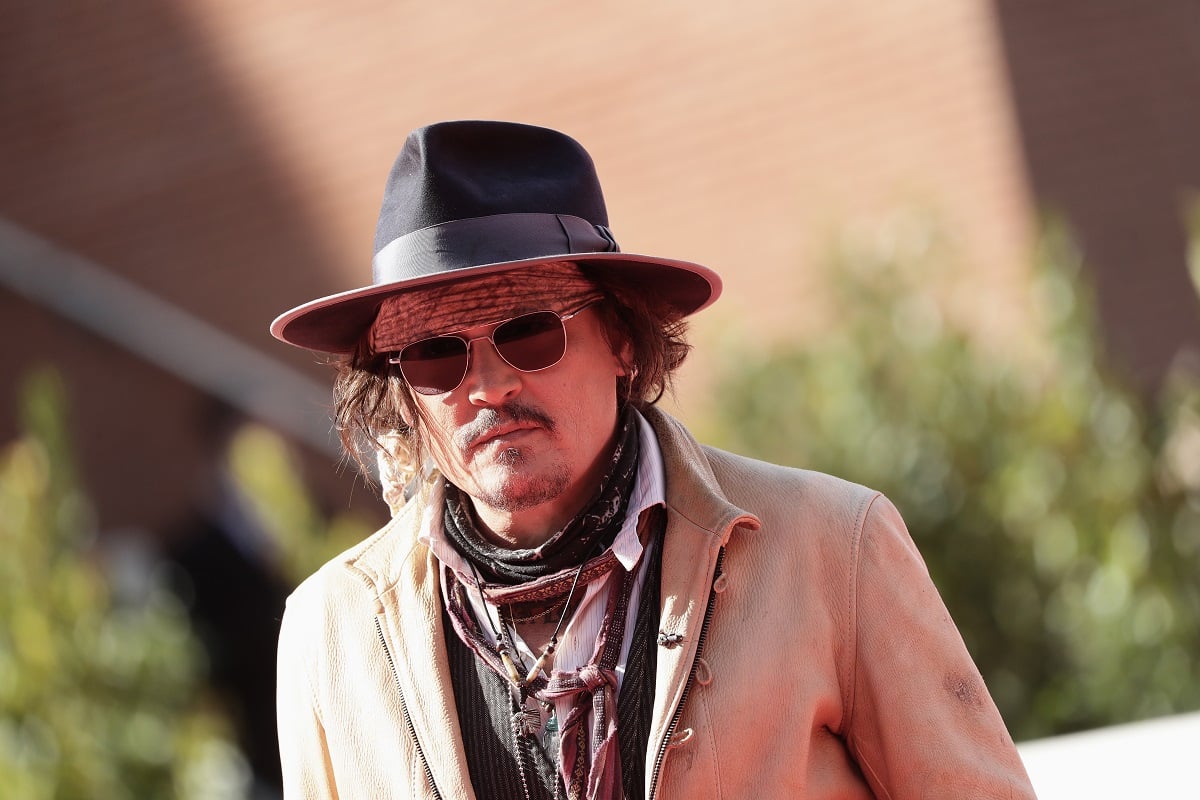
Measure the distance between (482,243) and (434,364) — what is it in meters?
0.21

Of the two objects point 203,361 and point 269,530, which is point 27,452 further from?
point 203,361

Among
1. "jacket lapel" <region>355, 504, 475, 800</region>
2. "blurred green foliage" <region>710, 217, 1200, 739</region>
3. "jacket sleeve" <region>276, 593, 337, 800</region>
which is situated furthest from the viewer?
"blurred green foliage" <region>710, 217, 1200, 739</region>

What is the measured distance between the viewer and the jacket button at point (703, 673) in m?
1.94

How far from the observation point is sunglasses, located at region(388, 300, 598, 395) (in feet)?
6.78

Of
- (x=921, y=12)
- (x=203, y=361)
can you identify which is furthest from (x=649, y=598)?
(x=203, y=361)

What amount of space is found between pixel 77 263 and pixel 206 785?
4333 mm

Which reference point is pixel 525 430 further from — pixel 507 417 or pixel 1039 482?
pixel 1039 482

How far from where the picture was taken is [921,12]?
7.20 m

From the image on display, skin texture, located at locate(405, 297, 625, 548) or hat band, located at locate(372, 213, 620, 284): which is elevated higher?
hat band, located at locate(372, 213, 620, 284)

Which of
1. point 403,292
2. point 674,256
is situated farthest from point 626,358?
point 674,256

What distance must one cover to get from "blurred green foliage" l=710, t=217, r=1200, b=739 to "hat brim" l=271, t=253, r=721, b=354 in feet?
10.6

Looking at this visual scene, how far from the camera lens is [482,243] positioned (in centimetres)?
204

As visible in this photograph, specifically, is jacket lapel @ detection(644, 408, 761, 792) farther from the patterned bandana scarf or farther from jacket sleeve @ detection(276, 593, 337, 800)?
jacket sleeve @ detection(276, 593, 337, 800)

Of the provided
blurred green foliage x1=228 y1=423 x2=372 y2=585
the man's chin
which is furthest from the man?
blurred green foliage x1=228 y1=423 x2=372 y2=585
